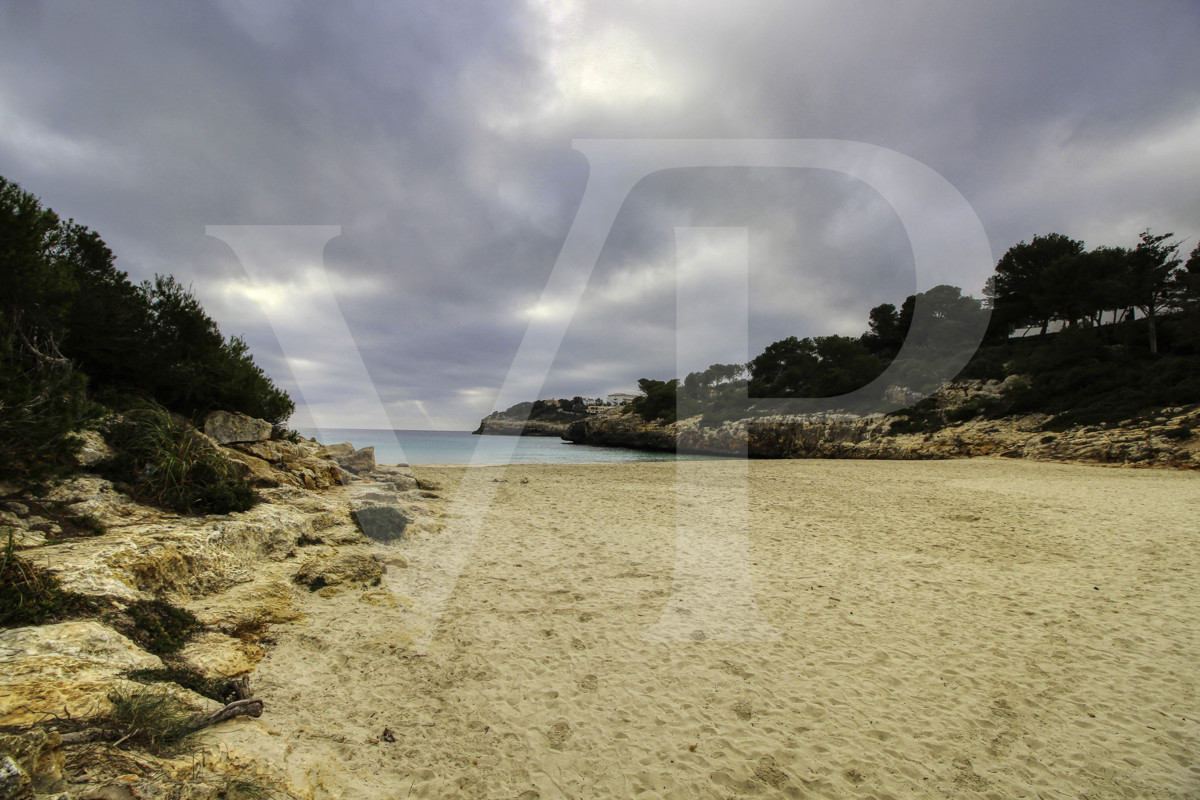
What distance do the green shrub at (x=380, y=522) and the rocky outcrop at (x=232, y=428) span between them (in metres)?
3.65

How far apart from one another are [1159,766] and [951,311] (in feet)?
196

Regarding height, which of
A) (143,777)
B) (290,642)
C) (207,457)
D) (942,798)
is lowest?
(942,798)

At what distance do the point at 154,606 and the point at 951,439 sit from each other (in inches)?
1364

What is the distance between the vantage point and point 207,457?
24.5 feet

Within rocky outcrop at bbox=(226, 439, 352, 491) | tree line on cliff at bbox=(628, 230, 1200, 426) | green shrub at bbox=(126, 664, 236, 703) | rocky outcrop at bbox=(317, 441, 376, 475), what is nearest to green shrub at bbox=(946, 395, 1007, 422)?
tree line on cliff at bbox=(628, 230, 1200, 426)

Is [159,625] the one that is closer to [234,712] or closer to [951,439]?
[234,712]

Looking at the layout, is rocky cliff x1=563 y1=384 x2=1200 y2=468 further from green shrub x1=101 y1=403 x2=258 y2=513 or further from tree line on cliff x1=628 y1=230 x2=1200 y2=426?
green shrub x1=101 y1=403 x2=258 y2=513

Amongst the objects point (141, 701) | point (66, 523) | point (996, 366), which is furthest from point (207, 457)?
point (996, 366)

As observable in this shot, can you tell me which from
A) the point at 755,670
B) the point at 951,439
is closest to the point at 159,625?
the point at 755,670

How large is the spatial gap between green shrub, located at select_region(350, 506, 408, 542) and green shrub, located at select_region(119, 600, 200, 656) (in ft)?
12.4

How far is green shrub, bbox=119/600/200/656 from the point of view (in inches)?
144

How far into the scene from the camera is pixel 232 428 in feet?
32.3

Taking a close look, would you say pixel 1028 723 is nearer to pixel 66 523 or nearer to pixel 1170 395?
pixel 66 523

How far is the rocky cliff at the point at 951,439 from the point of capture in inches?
729
